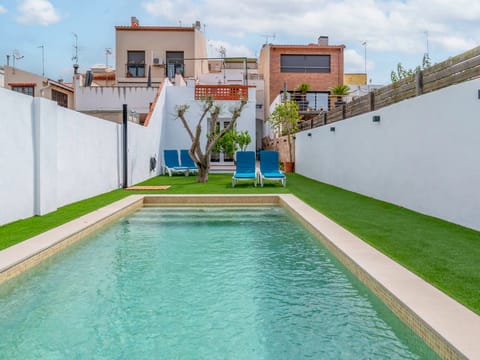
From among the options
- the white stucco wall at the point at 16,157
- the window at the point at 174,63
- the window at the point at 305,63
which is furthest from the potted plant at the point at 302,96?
the white stucco wall at the point at 16,157

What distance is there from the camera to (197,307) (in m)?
4.38

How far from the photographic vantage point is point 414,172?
8977mm

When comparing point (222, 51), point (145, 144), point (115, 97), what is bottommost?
point (145, 144)

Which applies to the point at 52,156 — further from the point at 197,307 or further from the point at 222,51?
the point at 222,51

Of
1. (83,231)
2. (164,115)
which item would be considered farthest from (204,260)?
(164,115)

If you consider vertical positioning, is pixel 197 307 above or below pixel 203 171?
below

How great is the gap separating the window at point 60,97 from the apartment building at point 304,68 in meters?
15.3

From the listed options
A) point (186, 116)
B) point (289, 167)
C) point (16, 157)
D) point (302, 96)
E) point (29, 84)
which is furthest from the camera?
point (302, 96)

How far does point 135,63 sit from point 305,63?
13404 mm

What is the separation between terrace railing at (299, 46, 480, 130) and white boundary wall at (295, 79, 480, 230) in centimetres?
28

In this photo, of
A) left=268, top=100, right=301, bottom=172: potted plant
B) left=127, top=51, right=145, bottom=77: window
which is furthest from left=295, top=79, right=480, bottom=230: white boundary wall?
left=127, top=51, right=145, bottom=77: window

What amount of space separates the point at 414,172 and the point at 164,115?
15.6 m

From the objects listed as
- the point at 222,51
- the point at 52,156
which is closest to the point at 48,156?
the point at 52,156

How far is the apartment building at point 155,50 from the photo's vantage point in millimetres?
36344
